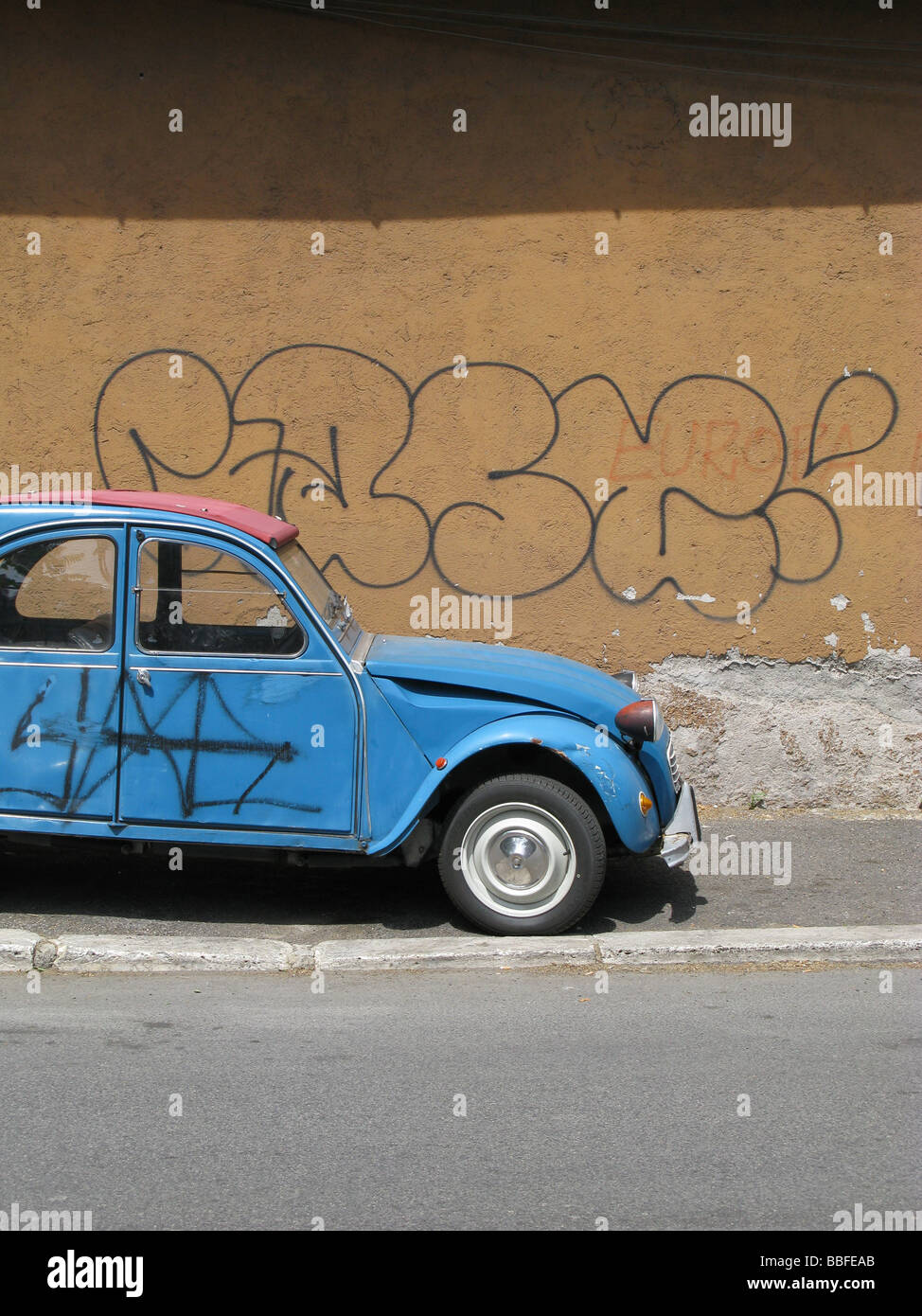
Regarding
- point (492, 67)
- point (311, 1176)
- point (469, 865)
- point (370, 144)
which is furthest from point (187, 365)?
point (311, 1176)

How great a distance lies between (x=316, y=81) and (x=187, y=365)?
1.81m

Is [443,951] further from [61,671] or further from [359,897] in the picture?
[61,671]

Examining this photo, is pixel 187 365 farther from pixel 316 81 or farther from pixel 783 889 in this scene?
pixel 783 889

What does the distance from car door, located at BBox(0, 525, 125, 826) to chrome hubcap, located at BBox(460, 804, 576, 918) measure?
1526 millimetres

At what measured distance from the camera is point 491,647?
20.0 feet

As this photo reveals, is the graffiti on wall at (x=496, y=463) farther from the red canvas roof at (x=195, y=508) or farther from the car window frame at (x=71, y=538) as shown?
the car window frame at (x=71, y=538)

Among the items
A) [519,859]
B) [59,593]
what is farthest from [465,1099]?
[59,593]

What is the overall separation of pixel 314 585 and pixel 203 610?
0.58m

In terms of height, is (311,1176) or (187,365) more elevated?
(187,365)

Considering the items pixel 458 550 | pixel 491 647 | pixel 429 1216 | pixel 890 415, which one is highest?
pixel 890 415

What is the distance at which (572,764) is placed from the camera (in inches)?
206

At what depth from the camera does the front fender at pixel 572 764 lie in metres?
5.17

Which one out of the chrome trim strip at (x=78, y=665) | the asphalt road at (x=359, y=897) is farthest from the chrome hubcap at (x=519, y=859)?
the chrome trim strip at (x=78, y=665)

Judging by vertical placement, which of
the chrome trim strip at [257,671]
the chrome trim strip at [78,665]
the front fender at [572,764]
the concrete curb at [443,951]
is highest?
the chrome trim strip at [78,665]
